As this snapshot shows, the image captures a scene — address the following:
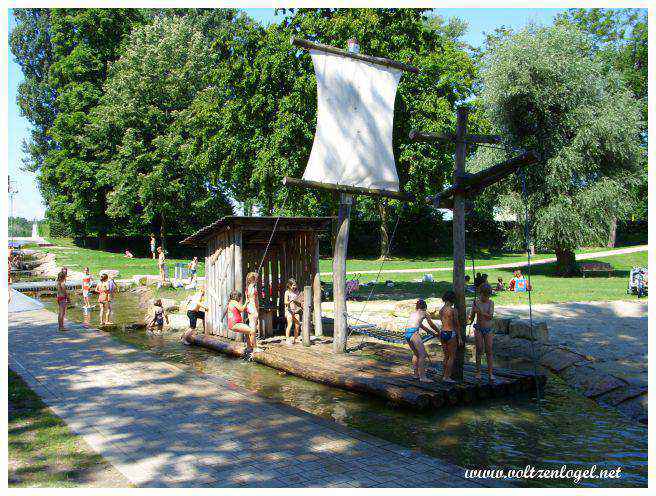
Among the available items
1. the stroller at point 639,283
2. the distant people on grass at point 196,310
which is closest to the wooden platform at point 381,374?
the distant people on grass at point 196,310

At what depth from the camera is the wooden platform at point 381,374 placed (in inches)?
396

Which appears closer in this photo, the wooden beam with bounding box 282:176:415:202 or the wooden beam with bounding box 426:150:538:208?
the wooden beam with bounding box 426:150:538:208

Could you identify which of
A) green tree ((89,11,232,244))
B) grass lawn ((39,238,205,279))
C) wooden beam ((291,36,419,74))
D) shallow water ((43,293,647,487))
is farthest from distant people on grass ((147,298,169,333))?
green tree ((89,11,232,244))

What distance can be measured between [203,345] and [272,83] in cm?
1247

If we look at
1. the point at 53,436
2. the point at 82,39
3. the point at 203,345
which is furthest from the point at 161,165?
the point at 53,436

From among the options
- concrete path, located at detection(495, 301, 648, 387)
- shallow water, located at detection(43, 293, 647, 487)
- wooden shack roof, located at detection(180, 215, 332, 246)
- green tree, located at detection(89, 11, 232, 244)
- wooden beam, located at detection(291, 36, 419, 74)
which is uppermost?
green tree, located at detection(89, 11, 232, 244)

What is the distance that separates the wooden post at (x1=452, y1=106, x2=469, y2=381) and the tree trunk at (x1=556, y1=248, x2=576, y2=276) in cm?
2349

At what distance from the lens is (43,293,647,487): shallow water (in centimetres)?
769

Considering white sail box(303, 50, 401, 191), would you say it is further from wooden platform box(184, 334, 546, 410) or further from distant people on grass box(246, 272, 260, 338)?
wooden platform box(184, 334, 546, 410)

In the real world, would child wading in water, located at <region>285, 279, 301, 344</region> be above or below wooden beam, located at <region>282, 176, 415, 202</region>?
below

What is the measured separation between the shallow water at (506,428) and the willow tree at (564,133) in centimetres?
2167

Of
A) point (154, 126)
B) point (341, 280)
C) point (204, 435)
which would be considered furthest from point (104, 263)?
point (204, 435)

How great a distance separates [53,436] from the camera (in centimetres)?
782
